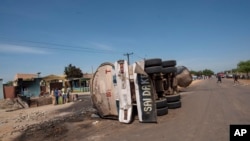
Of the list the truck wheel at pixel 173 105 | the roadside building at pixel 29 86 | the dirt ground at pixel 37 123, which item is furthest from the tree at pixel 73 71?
the truck wheel at pixel 173 105

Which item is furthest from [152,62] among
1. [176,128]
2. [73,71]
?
[73,71]

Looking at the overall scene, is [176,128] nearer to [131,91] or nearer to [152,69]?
[131,91]

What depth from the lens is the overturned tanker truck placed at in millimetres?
10133

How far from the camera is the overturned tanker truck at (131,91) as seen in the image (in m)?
10.1

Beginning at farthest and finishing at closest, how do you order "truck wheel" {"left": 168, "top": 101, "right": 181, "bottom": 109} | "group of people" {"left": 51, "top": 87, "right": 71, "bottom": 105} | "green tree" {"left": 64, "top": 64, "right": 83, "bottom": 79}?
"green tree" {"left": 64, "top": 64, "right": 83, "bottom": 79}, "group of people" {"left": 51, "top": 87, "right": 71, "bottom": 105}, "truck wheel" {"left": 168, "top": 101, "right": 181, "bottom": 109}

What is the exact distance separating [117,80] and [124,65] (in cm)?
75

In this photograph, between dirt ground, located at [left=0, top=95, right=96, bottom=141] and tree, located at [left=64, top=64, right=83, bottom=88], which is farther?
tree, located at [left=64, top=64, right=83, bottom=88]

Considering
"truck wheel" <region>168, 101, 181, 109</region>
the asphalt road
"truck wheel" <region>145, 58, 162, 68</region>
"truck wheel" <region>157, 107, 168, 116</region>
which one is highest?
"truck wheel" <region>145, 58, 162, 68</region>

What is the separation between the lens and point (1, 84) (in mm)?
41625

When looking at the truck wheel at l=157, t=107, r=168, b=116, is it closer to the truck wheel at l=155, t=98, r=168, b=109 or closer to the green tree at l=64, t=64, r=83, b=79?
the truck wheel at l=155, t=98, r=168, b=109

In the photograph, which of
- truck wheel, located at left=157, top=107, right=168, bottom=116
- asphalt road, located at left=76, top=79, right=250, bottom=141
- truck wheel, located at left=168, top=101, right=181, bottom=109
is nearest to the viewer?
asphalt road, located at left=76, top=79, right=250, bottom=141

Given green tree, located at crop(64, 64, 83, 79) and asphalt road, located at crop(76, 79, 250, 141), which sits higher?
green tree, located at crop(64, 64, 83, 79)

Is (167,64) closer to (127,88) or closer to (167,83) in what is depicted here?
(167,83)

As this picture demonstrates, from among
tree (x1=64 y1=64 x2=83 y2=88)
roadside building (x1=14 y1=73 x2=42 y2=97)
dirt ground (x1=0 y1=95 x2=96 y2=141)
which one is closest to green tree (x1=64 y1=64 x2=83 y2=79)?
tree (x1=64 y1=64 x2=83 y2=88)
